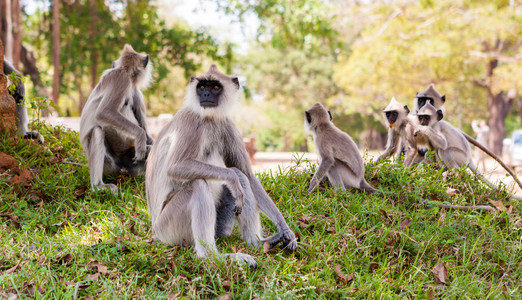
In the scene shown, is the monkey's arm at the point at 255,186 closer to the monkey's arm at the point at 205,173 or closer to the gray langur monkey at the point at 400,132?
the monkey's arm at the point at 205,173

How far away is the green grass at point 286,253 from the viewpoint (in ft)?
10.5

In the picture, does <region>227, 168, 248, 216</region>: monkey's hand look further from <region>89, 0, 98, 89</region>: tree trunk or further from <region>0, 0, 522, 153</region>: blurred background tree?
<region>89, 0, 98, 89</region>: tree trunk

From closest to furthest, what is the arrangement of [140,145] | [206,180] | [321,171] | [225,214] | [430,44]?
1. [206,180]
2. [225,214]
3. [321,171]
4. [140,145]
5. [430,44]

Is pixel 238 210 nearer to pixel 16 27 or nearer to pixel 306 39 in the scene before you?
pixel 16 27

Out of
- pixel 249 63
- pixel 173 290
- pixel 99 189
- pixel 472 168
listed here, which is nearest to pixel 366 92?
pixel 249 63

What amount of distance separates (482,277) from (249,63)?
27845 millimetres

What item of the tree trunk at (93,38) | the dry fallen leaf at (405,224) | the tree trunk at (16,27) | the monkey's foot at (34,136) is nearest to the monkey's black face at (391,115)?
the dry fallen leaf at (405,224)

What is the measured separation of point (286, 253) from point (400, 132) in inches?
122

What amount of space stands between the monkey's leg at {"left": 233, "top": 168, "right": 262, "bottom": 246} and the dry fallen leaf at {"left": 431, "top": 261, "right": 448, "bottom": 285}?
132cm

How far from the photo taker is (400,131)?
242 inches

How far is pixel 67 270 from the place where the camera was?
333cm

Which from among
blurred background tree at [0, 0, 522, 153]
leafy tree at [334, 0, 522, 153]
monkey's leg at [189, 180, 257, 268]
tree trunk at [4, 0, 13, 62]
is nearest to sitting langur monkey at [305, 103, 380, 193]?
monkey's leg at [189, 180, 257, 268]

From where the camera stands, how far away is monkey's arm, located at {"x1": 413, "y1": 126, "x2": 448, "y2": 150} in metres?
5.87

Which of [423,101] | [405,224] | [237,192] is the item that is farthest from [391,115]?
[237,192]
